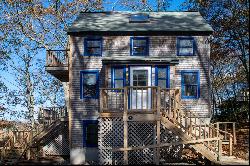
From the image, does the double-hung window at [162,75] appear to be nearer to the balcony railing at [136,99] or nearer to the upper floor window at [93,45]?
the balcony railing at [136,99]

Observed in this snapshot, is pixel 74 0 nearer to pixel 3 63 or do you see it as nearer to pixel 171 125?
pixel 3 63

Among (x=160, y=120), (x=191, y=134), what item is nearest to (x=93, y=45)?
(x=160, y=120)

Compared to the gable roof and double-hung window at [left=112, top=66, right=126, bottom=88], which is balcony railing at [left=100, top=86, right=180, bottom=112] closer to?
double-hung window at [left=112, top=66, right=126, bottom=88]


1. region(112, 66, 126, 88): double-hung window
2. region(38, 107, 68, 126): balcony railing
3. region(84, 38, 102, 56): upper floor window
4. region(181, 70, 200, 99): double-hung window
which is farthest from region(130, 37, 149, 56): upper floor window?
region(38, 107, 68, 126): balcony railing

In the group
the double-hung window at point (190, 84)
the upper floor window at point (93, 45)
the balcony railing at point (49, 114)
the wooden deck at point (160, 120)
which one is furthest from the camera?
the balcony railing at point (49, 114)

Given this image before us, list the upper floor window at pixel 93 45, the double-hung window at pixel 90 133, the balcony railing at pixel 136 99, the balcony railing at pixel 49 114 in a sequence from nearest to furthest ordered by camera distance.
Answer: the balcony railing at pixel 136 99
the double-hung window at pixel 90 133
the upper floor window at pixel 93 45
the balcony railing at pixel 49 114

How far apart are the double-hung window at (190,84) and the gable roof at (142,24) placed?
2.75 m

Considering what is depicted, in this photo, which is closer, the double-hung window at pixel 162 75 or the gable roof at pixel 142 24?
the double-hung window at pixel 162 75

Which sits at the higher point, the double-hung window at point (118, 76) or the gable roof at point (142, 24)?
the gable roof at point (142, 24)

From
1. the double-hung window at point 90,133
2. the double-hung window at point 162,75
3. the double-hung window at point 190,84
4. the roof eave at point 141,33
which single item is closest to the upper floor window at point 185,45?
the roof eave at point 141,33

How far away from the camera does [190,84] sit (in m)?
22.1

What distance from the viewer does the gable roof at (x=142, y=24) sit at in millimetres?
22500

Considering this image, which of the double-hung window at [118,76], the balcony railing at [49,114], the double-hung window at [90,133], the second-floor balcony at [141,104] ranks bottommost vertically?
the double-hung window at [90,133]

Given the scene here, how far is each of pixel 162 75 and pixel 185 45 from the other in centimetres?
280
